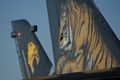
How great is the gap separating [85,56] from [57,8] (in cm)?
209

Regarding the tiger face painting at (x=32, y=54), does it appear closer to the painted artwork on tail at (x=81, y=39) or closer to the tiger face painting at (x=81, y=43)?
the painted artwork on tail at (x=81, y=39)

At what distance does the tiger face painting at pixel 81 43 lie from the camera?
6.78m

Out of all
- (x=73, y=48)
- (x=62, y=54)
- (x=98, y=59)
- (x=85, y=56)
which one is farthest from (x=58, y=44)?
(x=98, y=59)

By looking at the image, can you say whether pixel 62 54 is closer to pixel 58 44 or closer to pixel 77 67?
pixel 58 44

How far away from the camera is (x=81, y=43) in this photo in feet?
24.9

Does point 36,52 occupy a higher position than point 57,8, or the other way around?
point 57,8

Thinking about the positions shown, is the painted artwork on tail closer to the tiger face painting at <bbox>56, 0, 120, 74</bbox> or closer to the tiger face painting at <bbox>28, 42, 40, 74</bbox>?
the tiger face painting at <bbox>56, 0, 120, 74</bbox>

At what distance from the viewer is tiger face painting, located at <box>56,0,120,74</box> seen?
678 cm

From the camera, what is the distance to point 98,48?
6887 millimetres

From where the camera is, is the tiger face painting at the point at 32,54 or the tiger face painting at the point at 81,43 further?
the tiger face painting at the point at 32,54

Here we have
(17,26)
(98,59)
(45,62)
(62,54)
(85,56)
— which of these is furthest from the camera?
(17,26)

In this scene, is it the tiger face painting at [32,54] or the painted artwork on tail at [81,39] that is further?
the tiger face painting at [32,54]

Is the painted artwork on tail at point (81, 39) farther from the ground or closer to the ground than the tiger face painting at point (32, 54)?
Result: farther from the ground

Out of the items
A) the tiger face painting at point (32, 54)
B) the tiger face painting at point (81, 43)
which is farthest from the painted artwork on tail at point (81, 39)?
the tiger face painting at point (32, 54)
